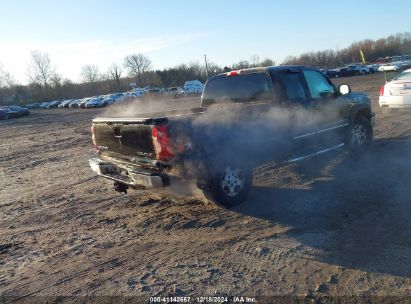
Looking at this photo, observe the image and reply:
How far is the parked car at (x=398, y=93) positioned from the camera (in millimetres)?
11453

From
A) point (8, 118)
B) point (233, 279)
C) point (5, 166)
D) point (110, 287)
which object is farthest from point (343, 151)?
point (8, 118)

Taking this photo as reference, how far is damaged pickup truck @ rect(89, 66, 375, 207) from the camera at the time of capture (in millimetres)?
4723

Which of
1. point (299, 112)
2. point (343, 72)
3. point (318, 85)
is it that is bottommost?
point (299, 112)

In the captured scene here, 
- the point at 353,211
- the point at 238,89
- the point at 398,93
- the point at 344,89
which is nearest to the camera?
the point at 353,211

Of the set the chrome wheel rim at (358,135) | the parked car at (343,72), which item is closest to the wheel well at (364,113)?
the chrome wheel rim at (358,135)

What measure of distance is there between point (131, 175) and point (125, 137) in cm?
57

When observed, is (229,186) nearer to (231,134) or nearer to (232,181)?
(232,181)

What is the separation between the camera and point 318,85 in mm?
6770

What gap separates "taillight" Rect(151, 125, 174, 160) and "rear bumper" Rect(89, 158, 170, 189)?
0.85 ft

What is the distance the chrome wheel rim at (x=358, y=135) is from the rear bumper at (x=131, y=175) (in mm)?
4714

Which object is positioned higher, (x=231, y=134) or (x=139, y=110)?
(x=139, y=110)

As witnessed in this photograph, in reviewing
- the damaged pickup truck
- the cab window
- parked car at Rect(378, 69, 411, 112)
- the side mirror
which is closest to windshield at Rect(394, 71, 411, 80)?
parked car at Rect(378, 69, 411, 112)

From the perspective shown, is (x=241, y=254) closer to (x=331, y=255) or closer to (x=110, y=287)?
(x=331, y=255)

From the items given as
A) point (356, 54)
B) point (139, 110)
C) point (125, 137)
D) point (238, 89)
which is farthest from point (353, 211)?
point (356, 54)
